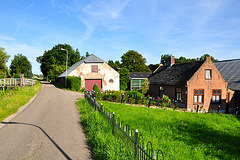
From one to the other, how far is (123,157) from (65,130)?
4.68 meters

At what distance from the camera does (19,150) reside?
6.31 m

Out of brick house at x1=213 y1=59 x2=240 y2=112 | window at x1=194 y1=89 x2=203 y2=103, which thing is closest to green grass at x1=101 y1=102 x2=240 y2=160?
window at x1=194 y1=89 x2=203 y2=103

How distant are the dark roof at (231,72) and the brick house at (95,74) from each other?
19127 mm

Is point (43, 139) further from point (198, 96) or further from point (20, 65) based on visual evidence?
point (20, 65)

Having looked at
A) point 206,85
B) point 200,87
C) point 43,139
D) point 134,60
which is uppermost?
point 134,60

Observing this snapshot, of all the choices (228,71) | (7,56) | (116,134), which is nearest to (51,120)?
(116,134)

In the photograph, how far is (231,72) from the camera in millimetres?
24016

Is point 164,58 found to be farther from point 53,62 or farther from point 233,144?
point 233,144

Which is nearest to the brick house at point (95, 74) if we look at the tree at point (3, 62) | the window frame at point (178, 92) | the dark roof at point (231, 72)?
the window frame at point (178, 92)

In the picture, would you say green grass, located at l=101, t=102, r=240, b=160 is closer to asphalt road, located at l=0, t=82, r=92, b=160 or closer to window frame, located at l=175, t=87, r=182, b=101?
asphalt road, located at l=0, t=82, r=92, b=160

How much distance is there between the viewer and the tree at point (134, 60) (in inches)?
2717

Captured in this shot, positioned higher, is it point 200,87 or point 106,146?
point 200,87

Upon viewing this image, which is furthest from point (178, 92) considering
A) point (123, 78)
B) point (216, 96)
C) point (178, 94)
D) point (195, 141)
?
point (123, 78)

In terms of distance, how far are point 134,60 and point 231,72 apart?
4866 cm
